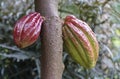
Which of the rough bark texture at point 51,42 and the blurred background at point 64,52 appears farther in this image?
the blurred background at point 64,52

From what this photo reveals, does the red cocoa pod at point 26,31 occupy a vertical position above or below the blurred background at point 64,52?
above

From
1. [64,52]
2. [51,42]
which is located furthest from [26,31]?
[64,52]

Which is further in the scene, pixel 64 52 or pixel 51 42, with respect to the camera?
pixel 64 52

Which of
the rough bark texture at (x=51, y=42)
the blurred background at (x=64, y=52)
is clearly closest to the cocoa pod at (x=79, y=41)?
the rough bark texture at (x=51, y=42)

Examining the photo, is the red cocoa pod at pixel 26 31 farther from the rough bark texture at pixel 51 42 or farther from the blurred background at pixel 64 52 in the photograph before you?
the blurred background at pixel 64 52

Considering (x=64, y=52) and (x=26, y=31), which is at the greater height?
(x=26, y=31)

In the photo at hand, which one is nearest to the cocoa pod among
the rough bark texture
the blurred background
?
the rough bark texture

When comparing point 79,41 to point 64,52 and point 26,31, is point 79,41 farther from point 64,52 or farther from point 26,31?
point 64,52

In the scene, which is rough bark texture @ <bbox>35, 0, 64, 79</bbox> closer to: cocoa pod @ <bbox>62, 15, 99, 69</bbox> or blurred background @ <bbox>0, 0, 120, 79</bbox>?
cocoa pod @ <bbox>62, 15, 99, 69</bbox>
